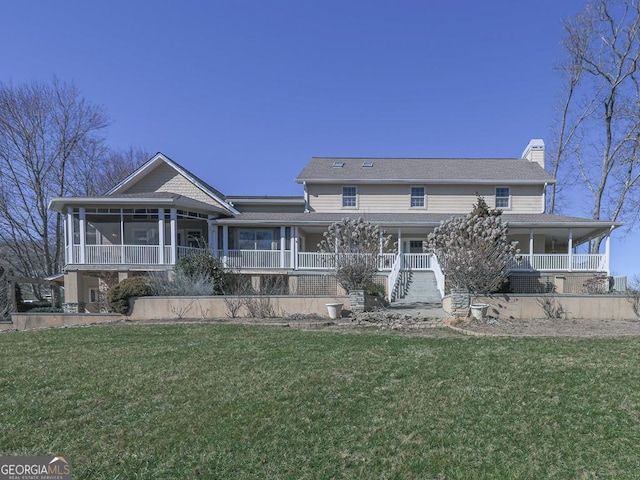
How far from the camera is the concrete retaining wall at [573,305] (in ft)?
35.7

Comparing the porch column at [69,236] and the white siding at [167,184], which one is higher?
the white siding at [167,184]

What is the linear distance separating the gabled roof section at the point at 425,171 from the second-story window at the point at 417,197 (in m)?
0.62

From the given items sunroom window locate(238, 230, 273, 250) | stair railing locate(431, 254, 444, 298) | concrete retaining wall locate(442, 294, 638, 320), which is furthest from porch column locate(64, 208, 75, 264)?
concrete retaining wall locate(442, 294, 638, 320)

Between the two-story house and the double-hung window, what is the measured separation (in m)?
0.06

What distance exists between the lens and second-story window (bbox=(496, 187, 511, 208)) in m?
20.2

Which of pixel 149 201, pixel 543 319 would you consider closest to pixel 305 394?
pixel 543 319

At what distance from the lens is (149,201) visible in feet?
52.1

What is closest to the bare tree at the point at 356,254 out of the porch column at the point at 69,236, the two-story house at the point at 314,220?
the two-story house at the point at 314,220

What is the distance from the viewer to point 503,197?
20.2m

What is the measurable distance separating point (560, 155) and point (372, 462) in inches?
1178

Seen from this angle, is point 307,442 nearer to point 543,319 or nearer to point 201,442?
point 201,442

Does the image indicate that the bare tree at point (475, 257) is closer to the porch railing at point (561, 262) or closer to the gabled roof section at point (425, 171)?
the porch railing at point (561, 262)

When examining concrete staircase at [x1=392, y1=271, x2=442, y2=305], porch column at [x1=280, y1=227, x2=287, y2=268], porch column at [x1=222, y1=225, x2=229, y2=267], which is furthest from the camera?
porch column at [x1=280, y1=227, x2=287, y2=268]

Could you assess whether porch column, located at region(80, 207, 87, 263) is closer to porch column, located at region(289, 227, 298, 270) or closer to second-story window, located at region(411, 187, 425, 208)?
porch column, located at region(289, 227, 298, 270)
